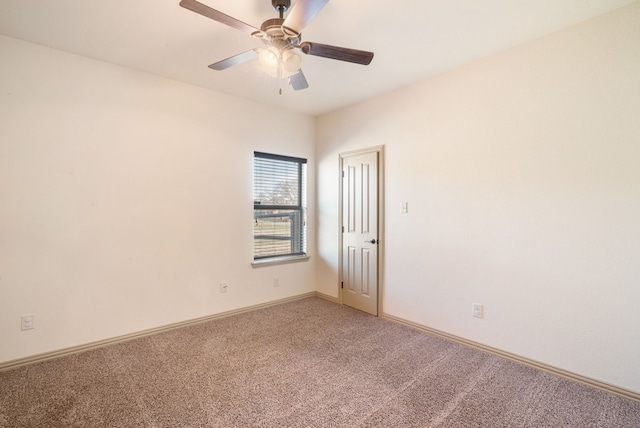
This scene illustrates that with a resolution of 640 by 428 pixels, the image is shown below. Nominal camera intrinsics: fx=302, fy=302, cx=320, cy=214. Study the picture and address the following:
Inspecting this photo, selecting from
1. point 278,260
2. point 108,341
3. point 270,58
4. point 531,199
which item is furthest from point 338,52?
point 108,341

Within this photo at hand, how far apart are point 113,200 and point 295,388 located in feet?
7.81

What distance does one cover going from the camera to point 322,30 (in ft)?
7.65

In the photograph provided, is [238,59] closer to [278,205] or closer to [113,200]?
[113,200]

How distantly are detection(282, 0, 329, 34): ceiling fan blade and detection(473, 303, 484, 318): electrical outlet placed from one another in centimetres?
272

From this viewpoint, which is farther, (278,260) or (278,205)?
(278,205)

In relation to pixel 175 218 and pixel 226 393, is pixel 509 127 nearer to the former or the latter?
pixel 226 393

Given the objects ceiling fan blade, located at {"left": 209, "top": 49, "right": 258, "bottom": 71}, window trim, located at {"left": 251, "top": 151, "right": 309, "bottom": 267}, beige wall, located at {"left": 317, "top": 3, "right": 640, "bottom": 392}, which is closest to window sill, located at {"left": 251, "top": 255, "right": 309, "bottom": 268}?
window trim, located at {"left": 251, "top": 151, "right": 309, "bottom": 267}

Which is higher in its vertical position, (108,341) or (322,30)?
(322,30)

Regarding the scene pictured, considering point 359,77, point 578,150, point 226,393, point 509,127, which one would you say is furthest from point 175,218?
point 578,150

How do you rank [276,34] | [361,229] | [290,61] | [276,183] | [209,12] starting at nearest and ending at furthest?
[209,12], [276,34], [290,61], [361,229], [276,183]

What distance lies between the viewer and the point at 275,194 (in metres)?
4.16

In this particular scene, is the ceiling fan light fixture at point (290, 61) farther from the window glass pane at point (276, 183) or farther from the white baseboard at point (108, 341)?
the white baseboard at point (108, 341)

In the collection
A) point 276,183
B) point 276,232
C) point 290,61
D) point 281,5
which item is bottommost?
point 276,232

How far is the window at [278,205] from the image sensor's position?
3.98 m
